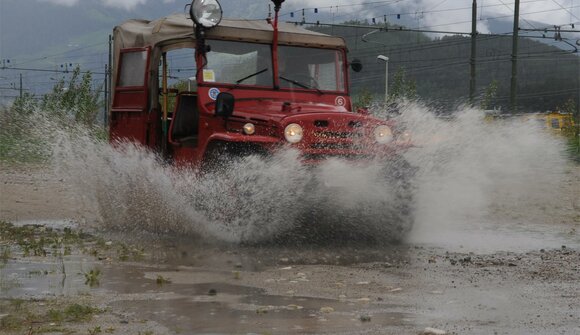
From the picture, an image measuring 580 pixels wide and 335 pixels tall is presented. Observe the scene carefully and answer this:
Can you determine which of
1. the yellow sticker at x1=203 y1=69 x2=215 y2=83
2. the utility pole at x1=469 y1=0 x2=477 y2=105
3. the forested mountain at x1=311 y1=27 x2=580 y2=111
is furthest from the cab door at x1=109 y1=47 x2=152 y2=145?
the forested mountain at x1=311 y1=27 x2=580 y2=111

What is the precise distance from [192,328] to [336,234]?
5048mm

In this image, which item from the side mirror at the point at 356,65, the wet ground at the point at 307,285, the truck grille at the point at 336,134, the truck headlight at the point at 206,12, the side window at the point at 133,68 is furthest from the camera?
the side mirror at the point at 356,65

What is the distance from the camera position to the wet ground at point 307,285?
6.70 m

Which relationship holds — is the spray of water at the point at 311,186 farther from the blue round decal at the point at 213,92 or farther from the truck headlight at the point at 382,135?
the blue round decal at the point at 213,92

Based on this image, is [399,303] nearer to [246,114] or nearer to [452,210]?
[246,114]

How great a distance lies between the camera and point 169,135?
12438 millimetres

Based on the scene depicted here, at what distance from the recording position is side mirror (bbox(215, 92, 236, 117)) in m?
11.3

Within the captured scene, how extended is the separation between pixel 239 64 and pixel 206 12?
749 mm

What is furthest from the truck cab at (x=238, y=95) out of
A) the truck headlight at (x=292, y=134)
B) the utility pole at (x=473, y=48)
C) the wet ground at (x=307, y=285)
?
the utility pole at (x=473, y=48)

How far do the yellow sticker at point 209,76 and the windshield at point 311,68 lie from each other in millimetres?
875

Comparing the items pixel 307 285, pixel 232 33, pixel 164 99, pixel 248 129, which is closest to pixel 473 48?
pixel 164 99

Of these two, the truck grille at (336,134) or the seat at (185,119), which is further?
the seat at (185,119)

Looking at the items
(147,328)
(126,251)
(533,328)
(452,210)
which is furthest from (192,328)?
(452,210)

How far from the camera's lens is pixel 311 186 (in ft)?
35.5
